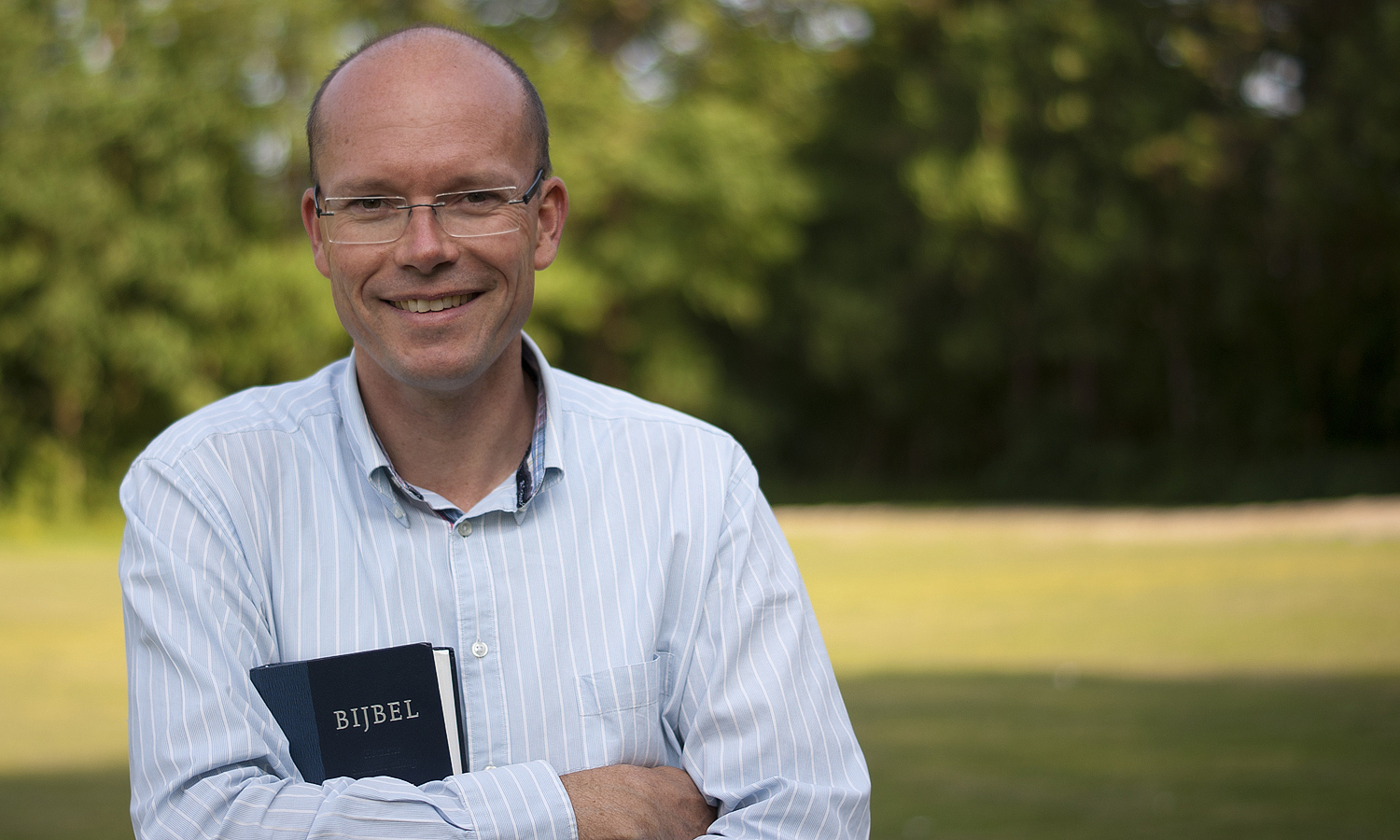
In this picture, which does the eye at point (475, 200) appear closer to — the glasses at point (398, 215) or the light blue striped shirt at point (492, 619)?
the glasses at point (398, 215)

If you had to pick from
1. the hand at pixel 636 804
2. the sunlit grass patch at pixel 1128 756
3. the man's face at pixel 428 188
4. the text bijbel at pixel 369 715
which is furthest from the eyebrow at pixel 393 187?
the sunlit grass patch at pixel 1128 756

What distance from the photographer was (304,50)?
2458cm

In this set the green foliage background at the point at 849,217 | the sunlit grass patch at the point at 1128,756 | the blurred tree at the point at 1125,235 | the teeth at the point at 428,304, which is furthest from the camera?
the green foliage background at the point at 849,217

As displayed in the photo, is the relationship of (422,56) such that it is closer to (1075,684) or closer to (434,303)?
→ (434,303)

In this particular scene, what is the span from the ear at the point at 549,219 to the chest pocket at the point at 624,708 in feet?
2.04

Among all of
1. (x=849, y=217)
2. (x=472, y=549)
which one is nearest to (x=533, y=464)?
(x=472, y=549)

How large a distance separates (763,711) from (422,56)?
1052mm

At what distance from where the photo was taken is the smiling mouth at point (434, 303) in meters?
2.08

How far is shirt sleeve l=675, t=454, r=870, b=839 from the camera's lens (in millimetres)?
2004

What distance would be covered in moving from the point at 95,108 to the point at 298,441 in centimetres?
2323

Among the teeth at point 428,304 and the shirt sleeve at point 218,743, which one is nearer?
the shirt sleeve at point 218,743

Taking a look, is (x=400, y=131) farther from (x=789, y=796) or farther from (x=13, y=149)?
(x=13, y=149)

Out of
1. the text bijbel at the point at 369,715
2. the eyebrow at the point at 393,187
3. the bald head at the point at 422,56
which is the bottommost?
the text bijbel at the point at 369,715

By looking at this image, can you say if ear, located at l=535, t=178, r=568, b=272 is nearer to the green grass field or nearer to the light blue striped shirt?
the light blue striped shirt
